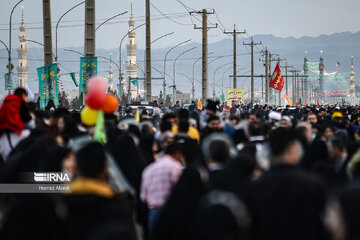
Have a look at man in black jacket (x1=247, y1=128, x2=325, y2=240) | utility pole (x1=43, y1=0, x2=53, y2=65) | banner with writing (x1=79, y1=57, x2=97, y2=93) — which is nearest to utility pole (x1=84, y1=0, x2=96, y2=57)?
banner with writing (x1=79, y1=57, x2=97, y2=93)

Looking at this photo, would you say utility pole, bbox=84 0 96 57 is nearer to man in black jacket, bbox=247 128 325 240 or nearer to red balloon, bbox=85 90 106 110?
red balloon, bbox=85 90 106 110

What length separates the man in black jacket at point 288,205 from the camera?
5.97m

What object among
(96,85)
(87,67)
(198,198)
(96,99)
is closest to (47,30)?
(87,67)

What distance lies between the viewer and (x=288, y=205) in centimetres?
599

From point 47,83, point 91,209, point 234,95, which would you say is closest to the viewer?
point 91,209

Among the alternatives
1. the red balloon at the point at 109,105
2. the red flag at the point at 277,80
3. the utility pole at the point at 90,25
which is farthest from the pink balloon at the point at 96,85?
the red flag at the point at 277,80

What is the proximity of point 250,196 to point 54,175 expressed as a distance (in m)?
3.13

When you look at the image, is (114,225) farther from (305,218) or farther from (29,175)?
(29,175)

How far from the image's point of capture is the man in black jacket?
597 cm

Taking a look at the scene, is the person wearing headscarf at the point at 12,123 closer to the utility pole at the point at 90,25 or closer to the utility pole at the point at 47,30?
the utility pole at the point at 90,25

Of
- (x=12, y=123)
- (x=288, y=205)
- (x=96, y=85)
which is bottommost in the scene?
(x=288, y=205)

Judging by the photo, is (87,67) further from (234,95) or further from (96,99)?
(234,95)

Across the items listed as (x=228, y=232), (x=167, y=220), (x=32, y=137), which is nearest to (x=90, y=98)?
(x=32, y=137)

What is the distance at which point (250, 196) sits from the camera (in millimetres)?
6238
